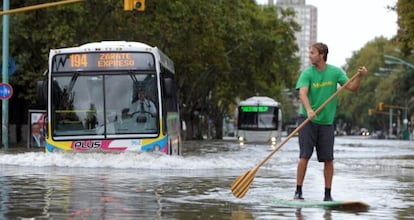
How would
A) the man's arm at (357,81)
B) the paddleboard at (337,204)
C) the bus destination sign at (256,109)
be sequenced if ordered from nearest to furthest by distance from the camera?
the paddleboard at (337,204)
the man's arm at (357,81)
the bus destination sign at (256,109)

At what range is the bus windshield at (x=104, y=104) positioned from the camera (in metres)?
20.9

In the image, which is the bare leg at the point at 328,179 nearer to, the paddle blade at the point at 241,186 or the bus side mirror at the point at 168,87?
the paddle blade at the point at 241,186

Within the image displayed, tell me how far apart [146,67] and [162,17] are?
19951 millimetres

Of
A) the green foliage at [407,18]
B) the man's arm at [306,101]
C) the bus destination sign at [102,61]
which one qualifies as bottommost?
the man's arm at [306,101]

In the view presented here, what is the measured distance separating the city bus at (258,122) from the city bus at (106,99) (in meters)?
34.3

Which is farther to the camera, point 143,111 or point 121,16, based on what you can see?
point 121,16

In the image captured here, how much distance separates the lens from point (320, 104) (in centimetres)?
1120

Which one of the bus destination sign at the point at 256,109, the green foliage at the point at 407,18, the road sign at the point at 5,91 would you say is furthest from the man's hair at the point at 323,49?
the bus destination sign at the point at 256,109

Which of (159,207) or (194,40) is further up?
(194,40)

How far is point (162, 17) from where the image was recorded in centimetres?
4097

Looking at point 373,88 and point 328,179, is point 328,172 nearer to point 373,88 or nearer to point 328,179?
point 328,179

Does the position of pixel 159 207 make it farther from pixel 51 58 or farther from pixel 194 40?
pixel 194 40

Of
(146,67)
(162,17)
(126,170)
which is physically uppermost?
(162,17)

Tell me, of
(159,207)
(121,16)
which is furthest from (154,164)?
(121,16)
